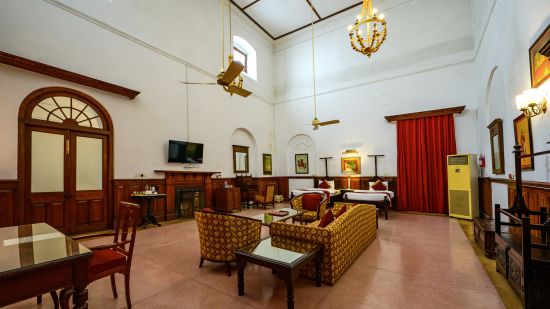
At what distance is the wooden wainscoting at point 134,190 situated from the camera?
584 centimetres

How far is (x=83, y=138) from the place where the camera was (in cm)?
541

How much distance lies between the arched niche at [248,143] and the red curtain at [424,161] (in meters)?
5.54

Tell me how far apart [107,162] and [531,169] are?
26.0 feet

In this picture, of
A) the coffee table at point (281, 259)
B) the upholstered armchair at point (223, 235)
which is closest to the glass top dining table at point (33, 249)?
the coffee table at point (281, 259)

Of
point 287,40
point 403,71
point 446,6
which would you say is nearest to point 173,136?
point 287,40

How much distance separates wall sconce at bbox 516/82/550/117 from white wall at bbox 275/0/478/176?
5283 millimetres

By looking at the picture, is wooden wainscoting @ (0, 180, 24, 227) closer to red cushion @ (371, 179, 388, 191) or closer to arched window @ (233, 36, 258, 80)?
arched window @ (233, 36, 258, 80)

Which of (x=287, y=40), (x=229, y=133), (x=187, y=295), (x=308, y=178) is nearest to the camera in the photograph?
(x=187, y=295)

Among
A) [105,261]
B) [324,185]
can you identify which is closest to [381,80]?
[324,185]

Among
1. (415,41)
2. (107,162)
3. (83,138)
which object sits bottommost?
(107,162)

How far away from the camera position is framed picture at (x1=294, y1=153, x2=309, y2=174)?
10.7 m

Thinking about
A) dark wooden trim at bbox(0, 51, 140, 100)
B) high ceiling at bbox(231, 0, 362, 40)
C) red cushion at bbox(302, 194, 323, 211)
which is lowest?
red cushion at bbox(302, 194, 323, 211)

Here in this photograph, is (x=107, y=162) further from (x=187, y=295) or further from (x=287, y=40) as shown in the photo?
(x=287, y=40)

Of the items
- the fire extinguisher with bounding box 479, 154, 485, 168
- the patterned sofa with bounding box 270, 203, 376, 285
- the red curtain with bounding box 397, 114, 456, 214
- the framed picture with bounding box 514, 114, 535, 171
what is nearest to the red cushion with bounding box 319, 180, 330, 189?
the red curtain with bounding box 397, 114, 456, 214
